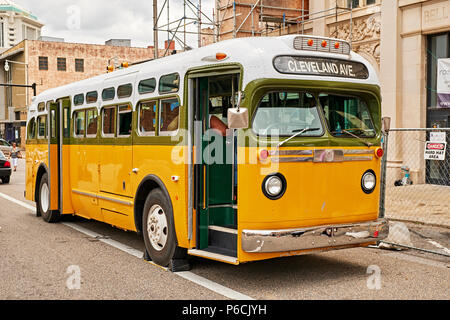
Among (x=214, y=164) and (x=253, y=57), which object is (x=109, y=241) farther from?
(x=253, y=57)

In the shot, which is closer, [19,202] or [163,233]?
[163,233]

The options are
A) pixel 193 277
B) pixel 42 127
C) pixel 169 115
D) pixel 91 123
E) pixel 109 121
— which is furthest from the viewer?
pixel 42 127

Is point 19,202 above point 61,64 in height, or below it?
below

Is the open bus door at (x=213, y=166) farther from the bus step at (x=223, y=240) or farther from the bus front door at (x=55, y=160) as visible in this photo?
the bus front door at (x=55, y=160)

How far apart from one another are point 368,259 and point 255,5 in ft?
51.5

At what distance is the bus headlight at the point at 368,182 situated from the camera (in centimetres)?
702

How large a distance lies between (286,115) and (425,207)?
5.99 meters

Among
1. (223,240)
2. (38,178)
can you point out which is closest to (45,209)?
(38,178)

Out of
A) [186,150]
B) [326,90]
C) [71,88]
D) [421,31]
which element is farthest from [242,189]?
[421,31]

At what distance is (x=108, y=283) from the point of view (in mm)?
6746

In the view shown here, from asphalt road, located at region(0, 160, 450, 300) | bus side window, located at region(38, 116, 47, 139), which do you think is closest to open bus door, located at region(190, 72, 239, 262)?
asphalt road, located at region(0, 160, 450, 300)

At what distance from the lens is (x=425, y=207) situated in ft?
37.4

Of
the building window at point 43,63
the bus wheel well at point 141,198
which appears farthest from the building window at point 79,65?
the bus wheel well at point 141,198

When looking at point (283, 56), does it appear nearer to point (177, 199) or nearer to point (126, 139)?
point (177, 199)
